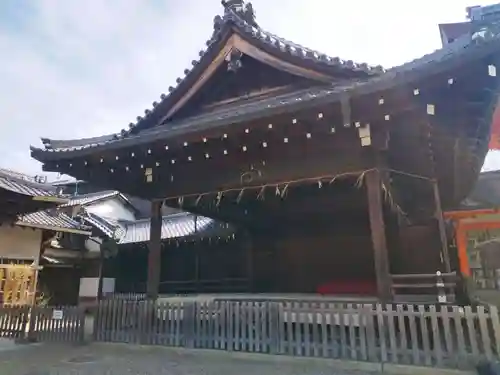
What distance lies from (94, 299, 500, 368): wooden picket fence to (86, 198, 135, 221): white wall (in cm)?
1219

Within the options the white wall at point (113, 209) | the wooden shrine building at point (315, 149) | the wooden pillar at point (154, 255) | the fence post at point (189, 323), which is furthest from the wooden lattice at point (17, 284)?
the white wall at point (113, 209)

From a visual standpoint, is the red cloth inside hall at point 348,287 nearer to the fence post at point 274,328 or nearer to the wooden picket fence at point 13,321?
the fence post at point 274,328

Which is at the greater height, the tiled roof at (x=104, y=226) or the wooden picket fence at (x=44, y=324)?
the tiled roof at (x=104, y=226)

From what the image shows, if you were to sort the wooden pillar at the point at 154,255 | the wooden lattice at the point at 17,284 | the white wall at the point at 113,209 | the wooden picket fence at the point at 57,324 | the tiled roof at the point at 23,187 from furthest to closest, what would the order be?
1. the white wall at the point at 113,209
2. the wooden lattice at the point at 17,284
3. the tiled roof at the point at 23,187
4. the wooden picket fence at the point at 57,324
5. the wooden pillar at the point at 154,255

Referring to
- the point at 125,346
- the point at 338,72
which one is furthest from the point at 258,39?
the point at 125,346

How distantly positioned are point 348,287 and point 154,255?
4967 millimetres

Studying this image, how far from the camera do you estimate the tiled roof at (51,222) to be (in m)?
10.1

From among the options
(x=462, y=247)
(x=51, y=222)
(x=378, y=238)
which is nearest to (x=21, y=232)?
(x=51, y=222)

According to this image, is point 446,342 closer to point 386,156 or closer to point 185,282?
point 386,156

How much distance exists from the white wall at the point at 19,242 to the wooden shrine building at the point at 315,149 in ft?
12.1

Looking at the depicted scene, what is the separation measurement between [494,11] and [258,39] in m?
3.73

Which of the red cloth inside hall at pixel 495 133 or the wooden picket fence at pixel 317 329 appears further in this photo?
the red cloth inside hall at pixel 495 133

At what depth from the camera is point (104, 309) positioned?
7133 millimetres

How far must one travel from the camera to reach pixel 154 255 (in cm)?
733
